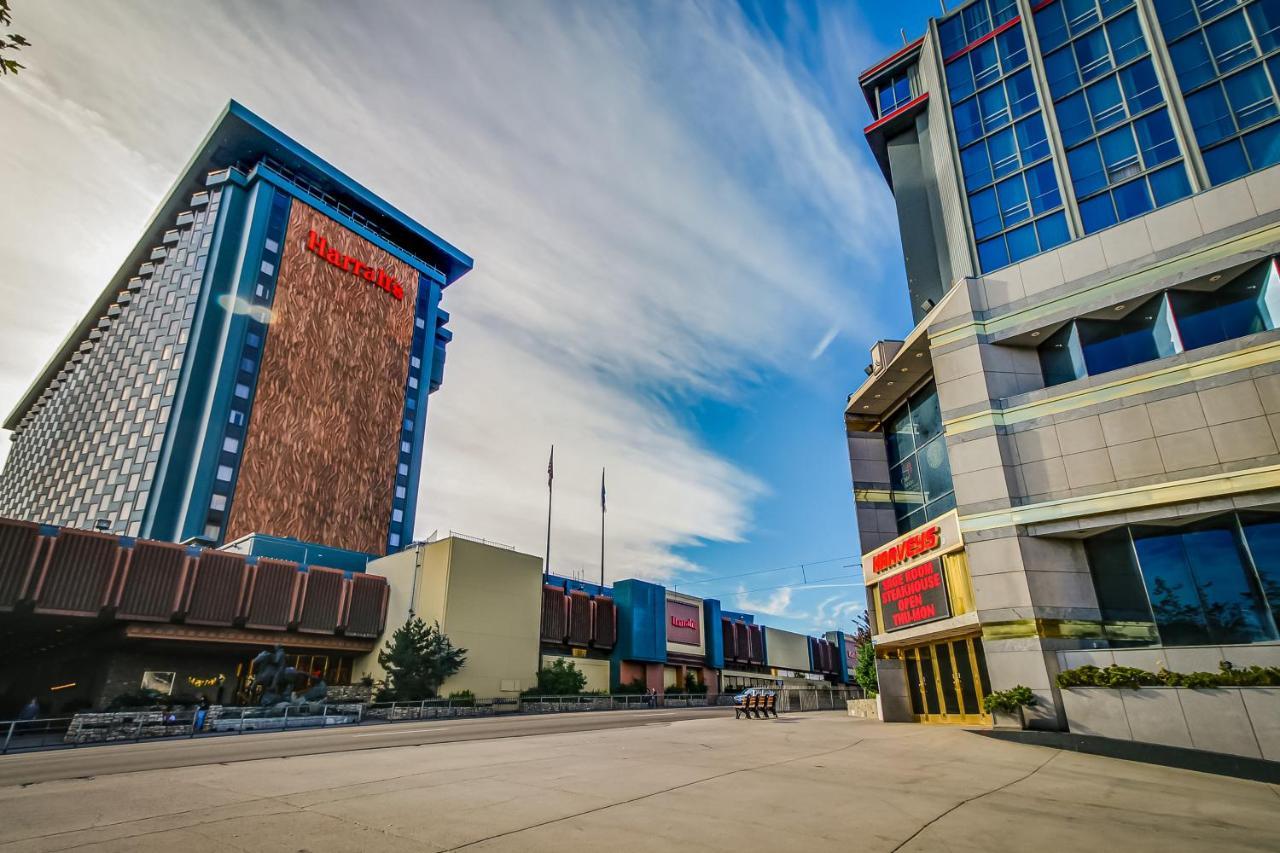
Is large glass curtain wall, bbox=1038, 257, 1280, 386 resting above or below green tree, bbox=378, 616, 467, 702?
above

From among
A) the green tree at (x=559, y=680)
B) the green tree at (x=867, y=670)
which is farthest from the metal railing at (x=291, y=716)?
the green tree at (x=867, y=670)

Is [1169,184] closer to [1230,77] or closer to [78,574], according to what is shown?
[1230,77]

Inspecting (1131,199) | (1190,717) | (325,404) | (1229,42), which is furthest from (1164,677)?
(325,404)

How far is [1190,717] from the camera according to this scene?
15.3 meters

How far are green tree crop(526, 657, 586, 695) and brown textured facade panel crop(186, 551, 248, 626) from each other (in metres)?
22.7

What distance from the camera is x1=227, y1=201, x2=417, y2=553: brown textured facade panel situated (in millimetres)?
67938

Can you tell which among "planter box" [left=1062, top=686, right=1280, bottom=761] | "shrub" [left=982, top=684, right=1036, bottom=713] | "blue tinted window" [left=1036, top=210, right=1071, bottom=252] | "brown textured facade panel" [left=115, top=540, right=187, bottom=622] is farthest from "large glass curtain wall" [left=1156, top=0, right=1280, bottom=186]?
"brown textured facade panel" [left=115, top=540, right=187, bottom=622]

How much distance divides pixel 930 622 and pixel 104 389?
102528mm

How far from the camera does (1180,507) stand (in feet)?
61.7

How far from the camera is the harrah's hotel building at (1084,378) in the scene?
18500mm

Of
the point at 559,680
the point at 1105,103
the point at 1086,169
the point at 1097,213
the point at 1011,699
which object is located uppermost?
the point at 1105,103

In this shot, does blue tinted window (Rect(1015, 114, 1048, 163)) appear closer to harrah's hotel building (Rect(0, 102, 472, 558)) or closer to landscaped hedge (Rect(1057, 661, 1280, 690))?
landscaped hedge (Rect(1057, 661, 1280, 690))

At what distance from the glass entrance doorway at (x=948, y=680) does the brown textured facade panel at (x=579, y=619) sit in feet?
119

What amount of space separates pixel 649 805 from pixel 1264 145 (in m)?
32.0
